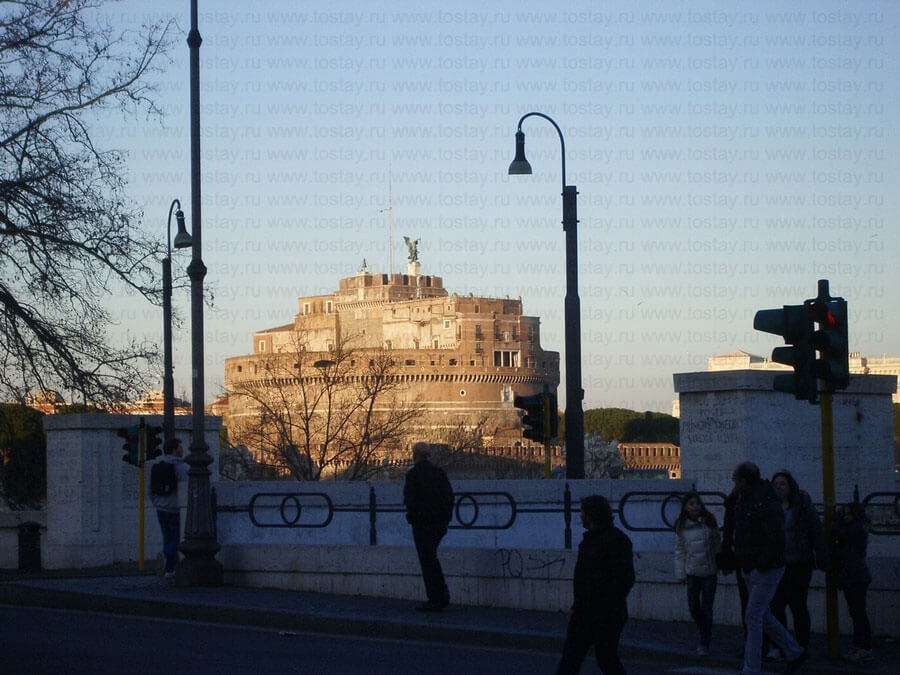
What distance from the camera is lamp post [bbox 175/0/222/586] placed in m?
18.4

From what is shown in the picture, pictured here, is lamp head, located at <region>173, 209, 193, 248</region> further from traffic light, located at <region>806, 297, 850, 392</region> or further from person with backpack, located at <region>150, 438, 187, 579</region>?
traffic light, located at <region>806, 297, 850, 392</region>

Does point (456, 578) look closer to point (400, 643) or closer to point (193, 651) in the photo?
point (400, 643)

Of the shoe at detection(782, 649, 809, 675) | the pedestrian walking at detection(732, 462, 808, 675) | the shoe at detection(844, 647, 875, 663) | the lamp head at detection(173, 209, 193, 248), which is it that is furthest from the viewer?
the lamp head at detection(173, 209, 193, 248)

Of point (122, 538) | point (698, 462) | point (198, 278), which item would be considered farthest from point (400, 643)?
point (122, 538)

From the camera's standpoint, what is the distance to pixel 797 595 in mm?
11883

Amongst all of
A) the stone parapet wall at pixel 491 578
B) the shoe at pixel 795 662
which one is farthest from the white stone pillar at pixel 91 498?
the shoe at pixel 795 662

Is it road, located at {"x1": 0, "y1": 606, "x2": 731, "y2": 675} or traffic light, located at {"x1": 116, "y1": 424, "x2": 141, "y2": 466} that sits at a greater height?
traffic light, located at {"x1": 116, "y1": 424, "x2": 141, "y2": 466}

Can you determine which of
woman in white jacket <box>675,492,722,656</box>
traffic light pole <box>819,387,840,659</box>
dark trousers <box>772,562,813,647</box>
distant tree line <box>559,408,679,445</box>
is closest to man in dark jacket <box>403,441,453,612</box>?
woman in white jacket <box>675,492,722,656</box>

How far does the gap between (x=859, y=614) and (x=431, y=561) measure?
15.6ft

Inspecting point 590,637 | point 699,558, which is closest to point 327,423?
point 699,558

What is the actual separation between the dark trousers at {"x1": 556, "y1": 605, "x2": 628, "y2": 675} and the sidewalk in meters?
3.09

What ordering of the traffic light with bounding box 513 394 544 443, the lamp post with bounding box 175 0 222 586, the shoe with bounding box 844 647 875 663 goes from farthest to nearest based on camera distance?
the traffic light with bounding box 513 394 544 443 < the lamp post with bounding box 175 0 222 586 < the shoe with bounding box 844 647 875 663

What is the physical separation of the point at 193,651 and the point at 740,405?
7348 mm

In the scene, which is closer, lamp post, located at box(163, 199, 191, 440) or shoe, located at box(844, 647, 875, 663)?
shoe, located at box(844, 647, 875, 663)
